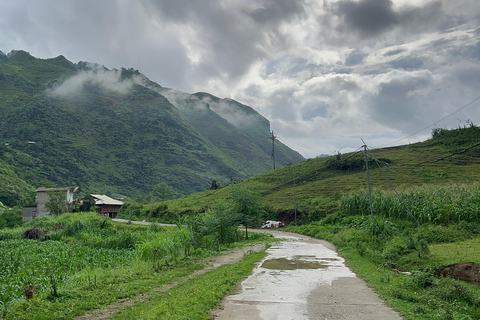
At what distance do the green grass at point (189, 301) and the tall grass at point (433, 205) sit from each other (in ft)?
54.7

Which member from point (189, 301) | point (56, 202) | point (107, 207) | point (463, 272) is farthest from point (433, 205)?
point (107, 207)

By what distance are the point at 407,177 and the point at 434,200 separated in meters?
24.5

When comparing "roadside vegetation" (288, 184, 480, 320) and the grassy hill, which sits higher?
the grassy hill

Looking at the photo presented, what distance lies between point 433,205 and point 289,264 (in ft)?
46.1

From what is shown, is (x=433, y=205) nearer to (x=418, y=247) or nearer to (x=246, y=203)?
(x=418, y=247)

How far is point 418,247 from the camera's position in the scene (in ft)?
50.4

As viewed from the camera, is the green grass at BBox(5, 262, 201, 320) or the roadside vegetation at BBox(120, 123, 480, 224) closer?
the green grass at BBox(5, 262, 201, 320)

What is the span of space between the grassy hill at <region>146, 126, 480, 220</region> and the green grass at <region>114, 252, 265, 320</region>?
85.4 feet

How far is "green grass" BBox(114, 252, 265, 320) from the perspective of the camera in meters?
7.78

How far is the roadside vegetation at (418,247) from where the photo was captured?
9.16 meters

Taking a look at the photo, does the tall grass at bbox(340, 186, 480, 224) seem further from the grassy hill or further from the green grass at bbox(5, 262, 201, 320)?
the green grass at bbox(5, 262, 201, 320)

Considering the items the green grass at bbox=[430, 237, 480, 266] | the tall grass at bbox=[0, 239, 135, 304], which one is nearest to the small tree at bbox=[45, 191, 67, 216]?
the tall grass at bbox=[0, 239, 135, 304]

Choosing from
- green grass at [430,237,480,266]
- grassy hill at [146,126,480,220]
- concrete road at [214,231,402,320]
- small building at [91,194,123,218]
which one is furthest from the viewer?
small building at [91,194,123,218]

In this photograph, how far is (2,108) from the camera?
172125 millimetres
